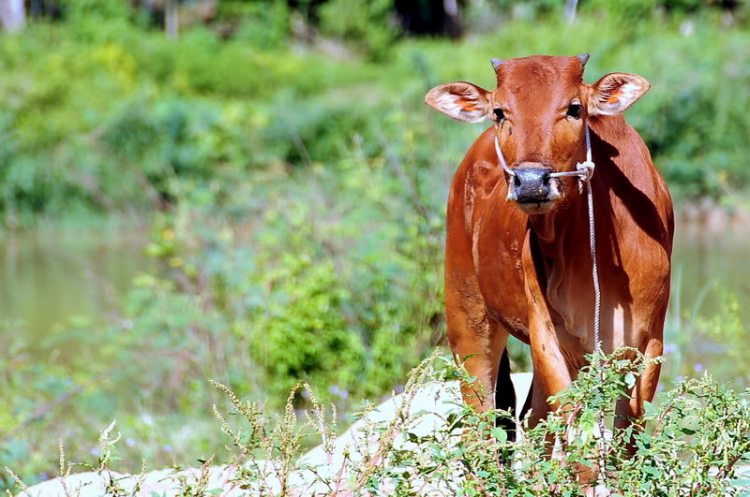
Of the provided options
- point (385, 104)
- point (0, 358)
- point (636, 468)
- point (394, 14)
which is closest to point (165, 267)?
point (0, 358)

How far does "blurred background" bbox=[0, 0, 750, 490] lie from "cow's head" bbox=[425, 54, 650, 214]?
0.77m

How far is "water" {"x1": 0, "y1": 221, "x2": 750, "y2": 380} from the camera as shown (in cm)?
1057

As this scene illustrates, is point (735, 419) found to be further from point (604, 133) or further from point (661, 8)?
point (661, 8)

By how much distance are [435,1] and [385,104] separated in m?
19.5

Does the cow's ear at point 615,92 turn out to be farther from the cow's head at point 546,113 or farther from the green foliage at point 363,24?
the green foliage at point 363,24

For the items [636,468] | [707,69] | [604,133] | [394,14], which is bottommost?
[394,14]

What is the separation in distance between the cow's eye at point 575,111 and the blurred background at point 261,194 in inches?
39.5

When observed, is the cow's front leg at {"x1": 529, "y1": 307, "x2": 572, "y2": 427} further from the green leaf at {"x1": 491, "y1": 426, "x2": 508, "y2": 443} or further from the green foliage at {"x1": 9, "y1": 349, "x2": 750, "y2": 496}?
the green leaf at {"x1": 491, "y1": 426, "x2": 508, "y2": 443}

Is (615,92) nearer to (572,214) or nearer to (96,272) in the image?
(572,214)

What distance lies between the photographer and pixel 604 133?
418cm

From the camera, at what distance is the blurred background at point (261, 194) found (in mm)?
7070

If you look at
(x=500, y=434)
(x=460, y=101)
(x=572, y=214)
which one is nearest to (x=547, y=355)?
(x=572, y=214)

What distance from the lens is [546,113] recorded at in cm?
372

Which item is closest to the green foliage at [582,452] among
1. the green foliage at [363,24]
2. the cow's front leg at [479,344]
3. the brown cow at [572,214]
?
the brown cow at [572,214]
